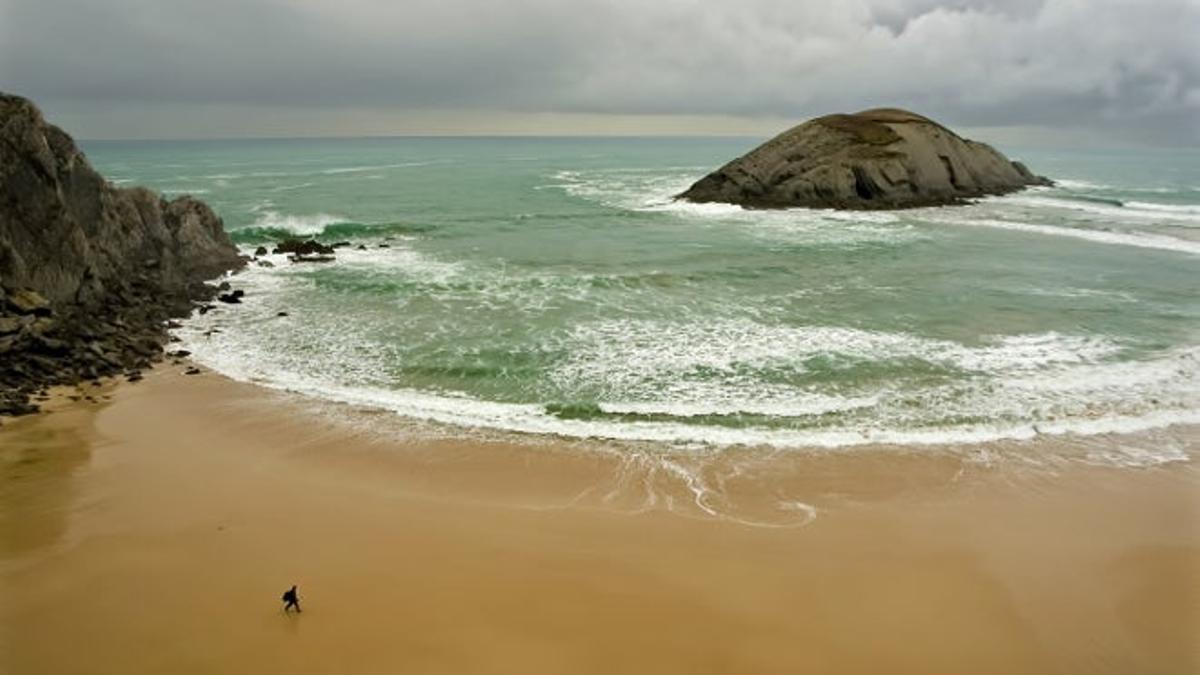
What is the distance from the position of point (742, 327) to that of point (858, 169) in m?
32.9

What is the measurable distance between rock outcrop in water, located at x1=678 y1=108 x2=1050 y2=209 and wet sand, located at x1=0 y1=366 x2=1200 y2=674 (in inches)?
1475

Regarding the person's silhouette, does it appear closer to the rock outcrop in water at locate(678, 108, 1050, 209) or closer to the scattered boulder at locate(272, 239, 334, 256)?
the scattered boulder at locate(272, 239, 334, 256)

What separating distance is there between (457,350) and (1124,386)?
1635 cm

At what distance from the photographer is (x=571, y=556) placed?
1059 centimetres

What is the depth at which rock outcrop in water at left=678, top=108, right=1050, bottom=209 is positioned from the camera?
1967 inches

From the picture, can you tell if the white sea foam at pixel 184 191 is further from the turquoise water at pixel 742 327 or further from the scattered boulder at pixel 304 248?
the scattered boulder at pixel 304 248

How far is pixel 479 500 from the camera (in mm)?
12258

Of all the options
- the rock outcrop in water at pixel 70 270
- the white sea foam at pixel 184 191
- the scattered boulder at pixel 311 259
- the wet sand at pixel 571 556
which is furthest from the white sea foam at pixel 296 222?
the wet sand at pixel 571 556

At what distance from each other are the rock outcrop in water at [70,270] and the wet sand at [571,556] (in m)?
4.08

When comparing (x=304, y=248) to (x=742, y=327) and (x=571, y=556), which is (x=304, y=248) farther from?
(x=571, y=556)

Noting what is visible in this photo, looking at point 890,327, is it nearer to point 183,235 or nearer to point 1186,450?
point 1186,450

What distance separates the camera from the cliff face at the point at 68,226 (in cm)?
2106

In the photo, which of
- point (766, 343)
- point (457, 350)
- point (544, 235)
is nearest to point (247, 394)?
point (457, 350)

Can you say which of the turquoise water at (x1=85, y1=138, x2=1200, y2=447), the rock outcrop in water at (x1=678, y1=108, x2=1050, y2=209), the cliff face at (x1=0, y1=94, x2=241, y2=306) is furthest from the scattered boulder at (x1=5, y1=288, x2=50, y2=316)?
the rock outcrop in water at (x1=678, y1=108, x2=1050, y2=209)
